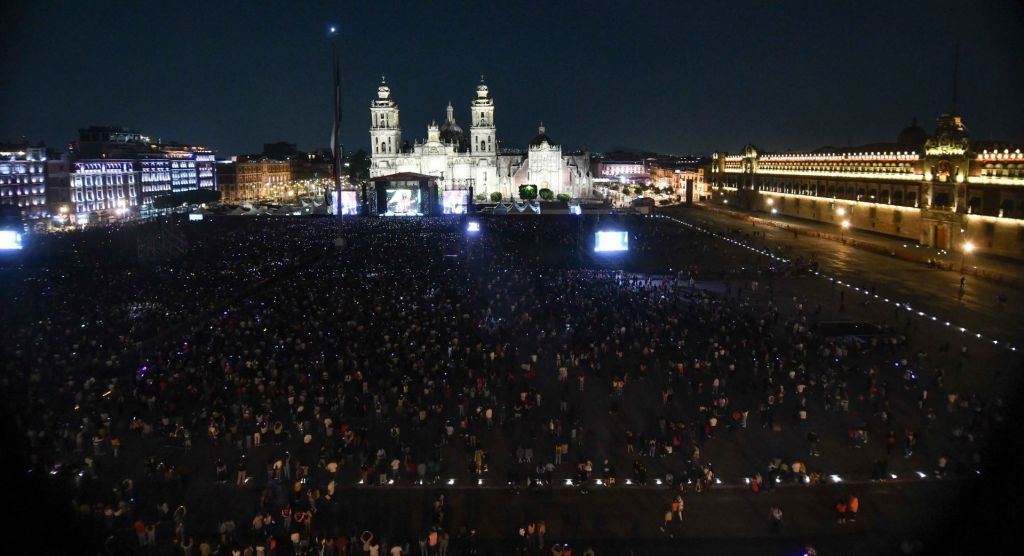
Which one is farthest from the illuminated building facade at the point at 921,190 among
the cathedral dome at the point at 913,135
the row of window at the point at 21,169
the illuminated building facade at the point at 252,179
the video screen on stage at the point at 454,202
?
the illuminated building facade at the point at 252,179

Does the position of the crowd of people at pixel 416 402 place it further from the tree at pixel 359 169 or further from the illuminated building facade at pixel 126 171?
the tree at pixel 359 169

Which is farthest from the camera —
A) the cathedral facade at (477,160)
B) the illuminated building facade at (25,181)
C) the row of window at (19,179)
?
the cathedral facade at (477,160)

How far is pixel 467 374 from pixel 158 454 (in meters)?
7.09

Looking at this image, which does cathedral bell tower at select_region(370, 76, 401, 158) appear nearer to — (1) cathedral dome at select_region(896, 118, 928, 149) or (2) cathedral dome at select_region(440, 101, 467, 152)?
(2) cathedral dome at select_region(440, 101, 467, 152)

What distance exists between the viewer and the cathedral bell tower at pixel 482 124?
93625 mm

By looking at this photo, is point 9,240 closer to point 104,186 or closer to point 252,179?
point 104,186

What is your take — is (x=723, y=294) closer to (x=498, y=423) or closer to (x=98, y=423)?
(x=498, y=423)

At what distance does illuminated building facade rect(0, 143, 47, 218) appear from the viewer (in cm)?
6266

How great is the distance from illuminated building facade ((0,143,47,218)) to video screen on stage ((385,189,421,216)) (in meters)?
31.6

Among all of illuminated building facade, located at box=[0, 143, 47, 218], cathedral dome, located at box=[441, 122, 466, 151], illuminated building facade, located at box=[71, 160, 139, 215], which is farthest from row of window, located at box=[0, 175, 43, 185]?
cathedral dome, located at box=[441, 122, 466, 151]

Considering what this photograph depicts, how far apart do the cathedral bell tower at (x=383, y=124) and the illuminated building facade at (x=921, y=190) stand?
4809cm

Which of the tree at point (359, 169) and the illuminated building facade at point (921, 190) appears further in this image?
the tree at point (359, 169)

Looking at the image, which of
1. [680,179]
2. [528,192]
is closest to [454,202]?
[528,192]

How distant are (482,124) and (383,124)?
13.3 m
